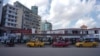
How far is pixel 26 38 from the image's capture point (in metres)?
45.3

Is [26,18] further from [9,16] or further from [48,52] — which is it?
[48,52]

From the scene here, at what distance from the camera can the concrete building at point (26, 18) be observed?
232 feet

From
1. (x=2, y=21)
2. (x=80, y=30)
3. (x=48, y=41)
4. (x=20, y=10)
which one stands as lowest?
(x=48, y=41)

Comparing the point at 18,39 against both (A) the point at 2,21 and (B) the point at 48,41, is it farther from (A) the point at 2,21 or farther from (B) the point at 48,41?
(A) the point at 2,21

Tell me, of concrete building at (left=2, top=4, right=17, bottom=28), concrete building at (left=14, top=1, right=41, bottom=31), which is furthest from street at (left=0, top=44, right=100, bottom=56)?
concrete building at (left=14, top=1, right=41, bottom=31)

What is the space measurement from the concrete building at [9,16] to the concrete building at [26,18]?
12.7 feet

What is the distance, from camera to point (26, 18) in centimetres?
7725

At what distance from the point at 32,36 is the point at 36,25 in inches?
1653

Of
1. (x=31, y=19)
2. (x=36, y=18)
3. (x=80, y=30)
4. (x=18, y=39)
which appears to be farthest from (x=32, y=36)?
(x=36, y=18)

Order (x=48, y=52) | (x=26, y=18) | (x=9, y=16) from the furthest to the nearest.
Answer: (x=26, y=18)
(x=9, y=16)
(x=48, y=52)

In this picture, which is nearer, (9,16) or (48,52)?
(48,52)

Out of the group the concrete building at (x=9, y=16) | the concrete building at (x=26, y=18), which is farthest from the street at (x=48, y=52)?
the concrete building at (x=26, y=18)

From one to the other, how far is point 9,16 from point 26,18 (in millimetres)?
14959

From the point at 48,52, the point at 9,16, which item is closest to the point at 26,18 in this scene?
the point at 9,16
